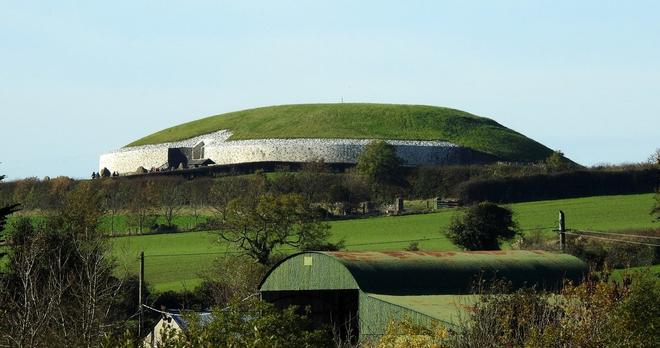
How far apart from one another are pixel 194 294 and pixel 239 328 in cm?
3524

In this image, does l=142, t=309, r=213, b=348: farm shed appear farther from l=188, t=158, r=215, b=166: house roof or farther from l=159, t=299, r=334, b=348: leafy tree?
l=188, t=158, r=215, b=166: house roof

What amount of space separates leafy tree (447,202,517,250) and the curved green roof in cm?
2548

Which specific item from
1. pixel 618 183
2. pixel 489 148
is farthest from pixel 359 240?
pixel 489 148

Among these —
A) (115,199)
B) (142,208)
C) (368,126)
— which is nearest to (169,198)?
(115,199)

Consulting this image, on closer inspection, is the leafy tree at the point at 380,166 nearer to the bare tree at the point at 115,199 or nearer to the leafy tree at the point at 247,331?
the bare tree at the point at 115,199

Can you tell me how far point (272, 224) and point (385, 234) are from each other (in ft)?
31.9

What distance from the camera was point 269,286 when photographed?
37031mm

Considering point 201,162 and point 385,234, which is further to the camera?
point 201,162

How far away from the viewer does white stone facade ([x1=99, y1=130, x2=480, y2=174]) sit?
13425 centimetres

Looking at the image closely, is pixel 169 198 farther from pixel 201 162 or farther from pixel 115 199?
pixel 201 162

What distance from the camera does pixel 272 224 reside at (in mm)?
66000

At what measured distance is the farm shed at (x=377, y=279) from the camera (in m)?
34.6

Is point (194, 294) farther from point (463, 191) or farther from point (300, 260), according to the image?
point (463, 191)

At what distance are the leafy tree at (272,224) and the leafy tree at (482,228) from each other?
21.1ft
